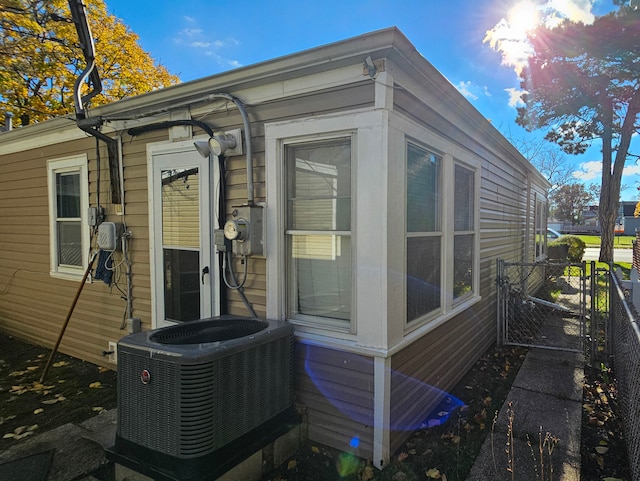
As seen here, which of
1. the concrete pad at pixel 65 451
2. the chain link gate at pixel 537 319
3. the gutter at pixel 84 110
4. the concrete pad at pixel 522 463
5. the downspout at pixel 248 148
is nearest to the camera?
the concrete pad at pixel 522 463

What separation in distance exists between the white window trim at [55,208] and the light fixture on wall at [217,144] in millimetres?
2176

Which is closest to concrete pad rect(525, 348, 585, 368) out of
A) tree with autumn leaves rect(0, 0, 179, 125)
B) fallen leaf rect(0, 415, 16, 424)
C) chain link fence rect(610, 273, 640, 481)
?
chain link fence rect(610, 273, 640, 481)

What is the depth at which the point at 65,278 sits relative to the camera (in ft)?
16.4

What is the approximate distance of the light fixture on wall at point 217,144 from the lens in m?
3.23

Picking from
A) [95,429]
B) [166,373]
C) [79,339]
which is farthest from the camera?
[79,339]

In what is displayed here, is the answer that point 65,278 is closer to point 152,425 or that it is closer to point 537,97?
point 152,425

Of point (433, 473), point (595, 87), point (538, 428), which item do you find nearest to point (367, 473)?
point (433, 473)

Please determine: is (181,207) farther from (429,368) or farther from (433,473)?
(433,473)

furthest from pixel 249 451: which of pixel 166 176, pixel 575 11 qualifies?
pixel 575 11

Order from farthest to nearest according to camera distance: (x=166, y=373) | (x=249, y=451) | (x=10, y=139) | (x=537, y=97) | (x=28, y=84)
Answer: (x=537, y=97) < (x=28, y=84) < (x=10, y=139) < (x=249, y=451) < (x=166, y=373)

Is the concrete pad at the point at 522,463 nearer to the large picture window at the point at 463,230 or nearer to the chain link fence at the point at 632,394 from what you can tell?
the chain link fence at the point at 632,394

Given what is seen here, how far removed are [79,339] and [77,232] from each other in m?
1.36

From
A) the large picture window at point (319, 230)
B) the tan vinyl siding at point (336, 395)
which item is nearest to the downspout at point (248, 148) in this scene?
the large picture window at point (319, 230)

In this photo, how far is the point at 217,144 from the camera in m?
3.23
